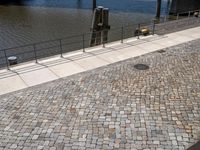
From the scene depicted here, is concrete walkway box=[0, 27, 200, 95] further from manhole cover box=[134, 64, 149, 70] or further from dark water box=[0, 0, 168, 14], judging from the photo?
dark water box=[0, 0, 168, 14]

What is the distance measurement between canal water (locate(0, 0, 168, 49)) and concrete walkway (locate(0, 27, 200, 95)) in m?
3.97

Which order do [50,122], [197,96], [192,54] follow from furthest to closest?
1. [192,54]
2. [197,96]
3. [50,122]

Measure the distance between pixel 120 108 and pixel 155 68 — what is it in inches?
153

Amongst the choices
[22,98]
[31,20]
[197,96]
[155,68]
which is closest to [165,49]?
[155,68]

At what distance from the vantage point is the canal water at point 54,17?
2417 centimetres

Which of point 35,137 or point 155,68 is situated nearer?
point 35,137

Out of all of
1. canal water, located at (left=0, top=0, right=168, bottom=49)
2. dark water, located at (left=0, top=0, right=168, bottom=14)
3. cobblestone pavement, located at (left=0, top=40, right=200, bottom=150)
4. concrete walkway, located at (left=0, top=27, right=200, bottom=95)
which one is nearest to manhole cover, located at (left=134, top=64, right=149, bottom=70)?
cobblestone pavement, located at (left=0, top=40, right=200, bottom=150)

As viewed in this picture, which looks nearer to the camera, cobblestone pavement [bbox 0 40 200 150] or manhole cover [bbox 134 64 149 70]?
cobblestone pavement [bbox 0 40 200 150]

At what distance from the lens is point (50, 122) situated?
7980 millimetres

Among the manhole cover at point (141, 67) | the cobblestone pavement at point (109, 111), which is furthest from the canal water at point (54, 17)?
the cobblestone pavement at point (109, 111)

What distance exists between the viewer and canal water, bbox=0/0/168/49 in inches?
952

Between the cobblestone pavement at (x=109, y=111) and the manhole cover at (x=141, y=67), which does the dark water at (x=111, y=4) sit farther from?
the cobblestone pavement at (x=109, y=111)

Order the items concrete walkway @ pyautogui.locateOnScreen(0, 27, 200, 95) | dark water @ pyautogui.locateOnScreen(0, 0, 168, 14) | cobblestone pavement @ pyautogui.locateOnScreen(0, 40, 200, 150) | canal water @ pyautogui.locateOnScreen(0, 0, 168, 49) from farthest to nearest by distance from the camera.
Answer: dark water @ pyautogui.locateOnScreen(0, 0, 168, 14)
canal water @ pyautogui.locateOnScreen(0, 0, 168, 49)
concrete walkway @ pyautogui.locateOnScreen(0, 27, 200, 95)
cobblestone pavement @ pyautogui.locateOnScreen(0, 40, 200, 150)

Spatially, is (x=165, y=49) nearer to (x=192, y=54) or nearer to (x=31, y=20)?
(x=192, y=54)
